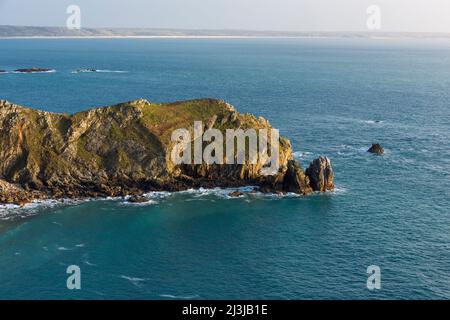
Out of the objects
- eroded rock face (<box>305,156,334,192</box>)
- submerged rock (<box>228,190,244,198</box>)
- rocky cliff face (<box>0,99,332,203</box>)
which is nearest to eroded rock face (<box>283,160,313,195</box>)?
rocky cliff face (<box>0,99,332,203</box>)

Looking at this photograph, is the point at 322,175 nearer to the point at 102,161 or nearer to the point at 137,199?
the point at 137,199

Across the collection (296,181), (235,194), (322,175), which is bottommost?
(235,194)

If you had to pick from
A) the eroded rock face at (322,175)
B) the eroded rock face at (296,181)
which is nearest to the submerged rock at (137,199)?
the eroded rock face at (296,181)

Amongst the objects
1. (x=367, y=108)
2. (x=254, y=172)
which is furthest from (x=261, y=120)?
(x=367, y=108)

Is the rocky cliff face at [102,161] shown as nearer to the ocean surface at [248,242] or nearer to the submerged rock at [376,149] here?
the ocean surface at [248,242]

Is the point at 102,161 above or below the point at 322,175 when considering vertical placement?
above

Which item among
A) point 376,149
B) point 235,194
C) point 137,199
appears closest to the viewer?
point 137,199

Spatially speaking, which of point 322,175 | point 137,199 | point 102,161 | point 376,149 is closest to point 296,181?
point 322,175

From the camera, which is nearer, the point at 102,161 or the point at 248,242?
the point at 248,242
